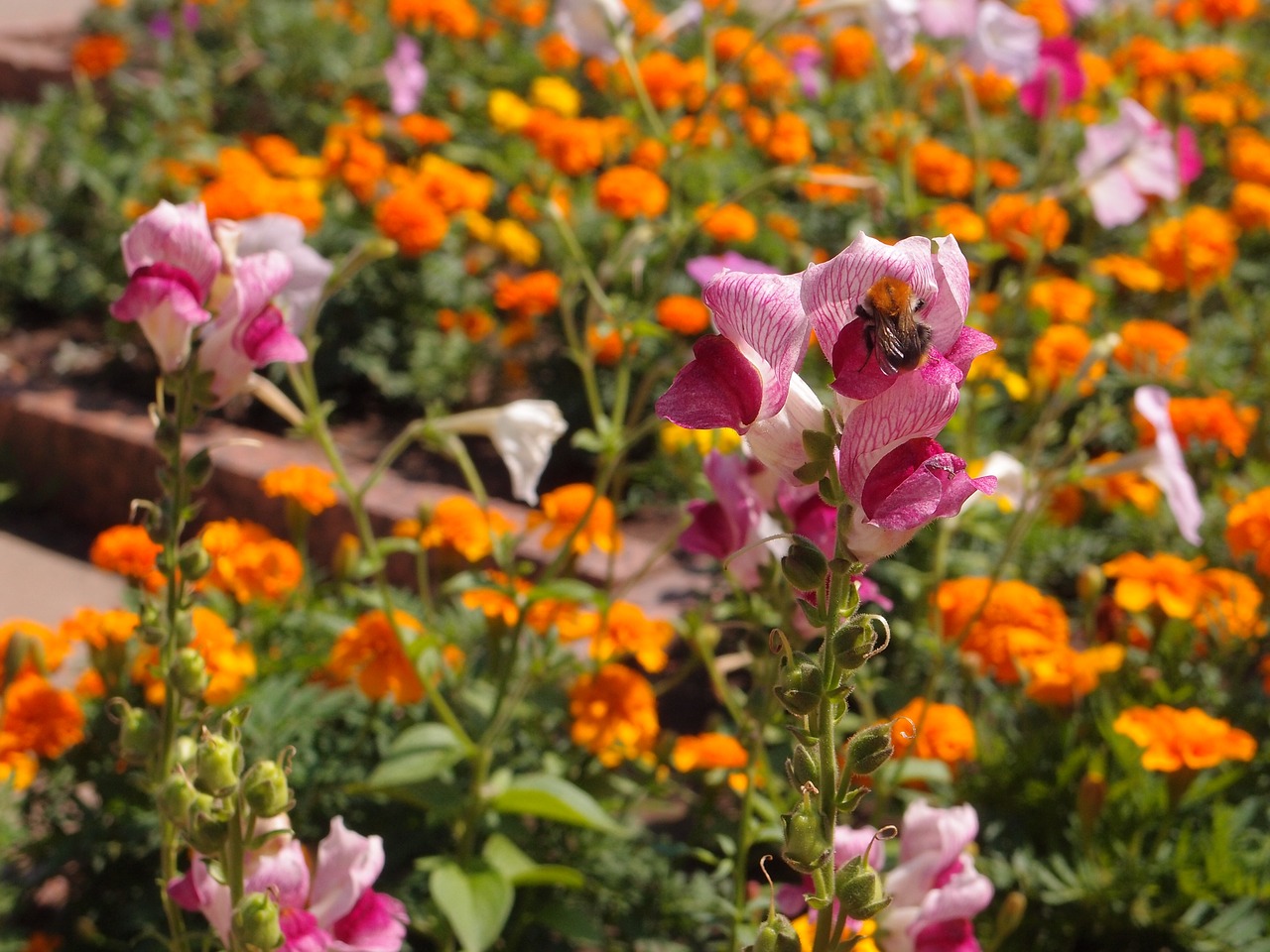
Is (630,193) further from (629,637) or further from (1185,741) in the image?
(1185,741)

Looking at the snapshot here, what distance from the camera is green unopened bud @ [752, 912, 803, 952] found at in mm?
846

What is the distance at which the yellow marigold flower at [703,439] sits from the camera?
5.42 ft

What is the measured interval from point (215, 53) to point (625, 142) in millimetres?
1945

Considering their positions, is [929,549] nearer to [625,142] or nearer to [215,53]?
→ [625,142]

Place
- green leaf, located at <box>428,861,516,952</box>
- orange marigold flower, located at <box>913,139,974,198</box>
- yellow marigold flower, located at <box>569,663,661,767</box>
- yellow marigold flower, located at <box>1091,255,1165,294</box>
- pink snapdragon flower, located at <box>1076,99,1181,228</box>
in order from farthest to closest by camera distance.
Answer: orange marigold flower, located at <box>913,139,974,198</box>
yellow marigold flower, located at <box>1091,255,1165,294</box>
pink snapdragon flower, located at <box>1076,99,1181,228</box>
yellow marigold flower, located at <box>569,663,661,767</box>
green leaf, located at <box>428,861,516,952</box>

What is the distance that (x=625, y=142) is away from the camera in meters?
3.76

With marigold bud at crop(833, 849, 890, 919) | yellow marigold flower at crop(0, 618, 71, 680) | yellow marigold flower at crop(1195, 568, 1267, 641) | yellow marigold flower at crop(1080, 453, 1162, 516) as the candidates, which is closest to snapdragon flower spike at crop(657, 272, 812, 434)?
marigold bud at crop(833, 849, 890, 919)

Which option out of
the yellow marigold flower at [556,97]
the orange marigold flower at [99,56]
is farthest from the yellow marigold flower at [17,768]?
the orange marigold flower at [99,56]

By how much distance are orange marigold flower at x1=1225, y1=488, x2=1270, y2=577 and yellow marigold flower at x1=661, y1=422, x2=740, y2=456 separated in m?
0.80

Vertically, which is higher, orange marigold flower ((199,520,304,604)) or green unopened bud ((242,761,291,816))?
green unopened bud ((242,761,291,816))

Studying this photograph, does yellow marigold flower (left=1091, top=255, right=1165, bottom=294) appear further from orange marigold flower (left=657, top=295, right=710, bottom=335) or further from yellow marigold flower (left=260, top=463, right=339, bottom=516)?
yellow marigold flower (left=260, top=463, right=339, bottom=516)

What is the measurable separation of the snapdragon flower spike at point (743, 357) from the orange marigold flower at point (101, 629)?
1.16 m

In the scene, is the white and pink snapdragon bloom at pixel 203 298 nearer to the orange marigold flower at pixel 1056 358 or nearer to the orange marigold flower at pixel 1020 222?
the orange marigold flower at pixel 1056 358

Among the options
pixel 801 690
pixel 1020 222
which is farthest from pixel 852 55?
pixel 801 690
